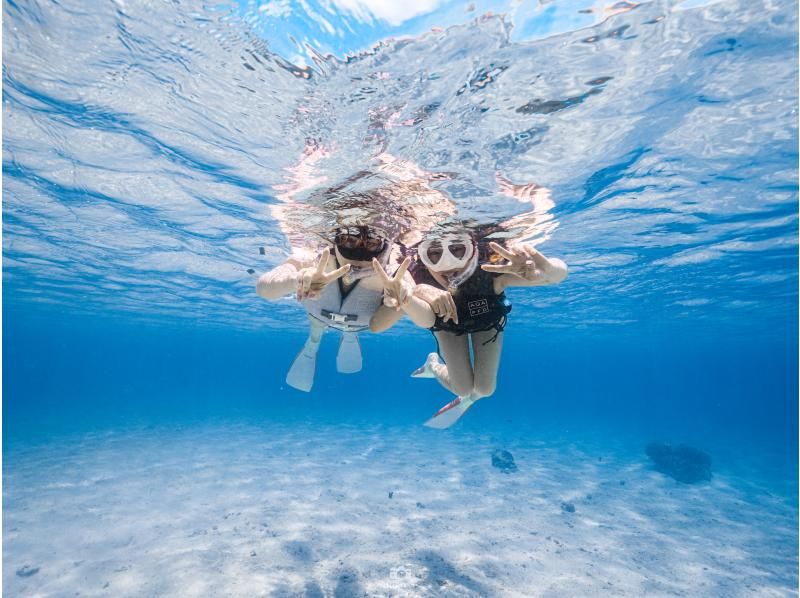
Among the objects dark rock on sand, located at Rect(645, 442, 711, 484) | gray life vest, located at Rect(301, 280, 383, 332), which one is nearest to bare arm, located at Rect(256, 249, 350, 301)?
gray life vest, located at Rect(301, 280, 383, 332)

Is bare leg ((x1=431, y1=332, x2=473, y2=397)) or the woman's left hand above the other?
the woman's left hand

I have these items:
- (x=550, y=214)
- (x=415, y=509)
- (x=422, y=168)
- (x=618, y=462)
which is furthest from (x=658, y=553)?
(x=618, y=462)

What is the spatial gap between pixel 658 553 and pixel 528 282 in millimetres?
11579

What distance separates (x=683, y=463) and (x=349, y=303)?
985 inches

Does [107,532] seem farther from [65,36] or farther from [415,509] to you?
[65,36]

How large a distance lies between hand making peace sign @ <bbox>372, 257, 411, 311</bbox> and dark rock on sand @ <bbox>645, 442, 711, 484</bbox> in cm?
2446

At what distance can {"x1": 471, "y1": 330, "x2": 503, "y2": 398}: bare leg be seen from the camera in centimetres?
687

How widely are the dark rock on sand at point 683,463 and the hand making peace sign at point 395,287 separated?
24463 millimetres

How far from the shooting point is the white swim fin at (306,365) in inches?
360

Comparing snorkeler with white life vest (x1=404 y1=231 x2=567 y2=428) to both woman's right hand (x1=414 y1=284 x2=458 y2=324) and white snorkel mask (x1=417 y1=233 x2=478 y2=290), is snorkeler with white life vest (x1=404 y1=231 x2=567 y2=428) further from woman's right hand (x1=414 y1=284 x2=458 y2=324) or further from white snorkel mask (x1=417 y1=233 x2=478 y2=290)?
woman's right hand (x1=414 y1=284 x2=458 y2=324)

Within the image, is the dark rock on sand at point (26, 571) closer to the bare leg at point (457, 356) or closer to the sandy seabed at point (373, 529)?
the sandy seabed at point (373, 529)

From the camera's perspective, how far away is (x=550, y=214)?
40.1 ft

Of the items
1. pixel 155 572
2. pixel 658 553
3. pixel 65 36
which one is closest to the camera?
pixel 65 36

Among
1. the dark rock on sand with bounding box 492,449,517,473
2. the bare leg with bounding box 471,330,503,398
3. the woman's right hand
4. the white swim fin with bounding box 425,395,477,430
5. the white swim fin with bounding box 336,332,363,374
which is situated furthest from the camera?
the dark rock on sand with bounding box 492,449,517,473
